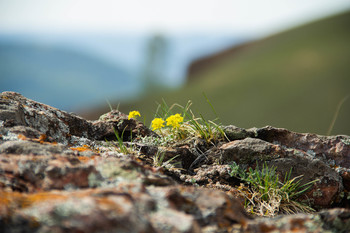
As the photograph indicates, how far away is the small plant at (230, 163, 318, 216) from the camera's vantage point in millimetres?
3422

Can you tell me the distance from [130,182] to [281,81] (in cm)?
3106

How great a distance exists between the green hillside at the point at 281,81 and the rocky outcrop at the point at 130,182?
18831 mm

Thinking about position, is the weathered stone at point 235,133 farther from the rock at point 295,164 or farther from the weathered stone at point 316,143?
the rock at point 295,164

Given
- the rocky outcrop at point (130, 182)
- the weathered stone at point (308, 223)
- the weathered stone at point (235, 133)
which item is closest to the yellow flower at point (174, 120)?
the rocky outcrop at point (130, 182)

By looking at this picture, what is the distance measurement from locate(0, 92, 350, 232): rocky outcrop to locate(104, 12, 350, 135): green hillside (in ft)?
61.8

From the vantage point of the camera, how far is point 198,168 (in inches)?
150

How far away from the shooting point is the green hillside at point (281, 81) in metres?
25.5

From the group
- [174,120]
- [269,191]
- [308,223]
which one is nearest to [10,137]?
[174,120]

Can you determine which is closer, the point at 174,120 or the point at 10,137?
the point at 10,137

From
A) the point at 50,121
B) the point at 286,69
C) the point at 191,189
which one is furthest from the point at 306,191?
the point at 286,69

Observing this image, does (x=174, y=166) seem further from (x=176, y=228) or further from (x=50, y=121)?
(x=176, y=228)

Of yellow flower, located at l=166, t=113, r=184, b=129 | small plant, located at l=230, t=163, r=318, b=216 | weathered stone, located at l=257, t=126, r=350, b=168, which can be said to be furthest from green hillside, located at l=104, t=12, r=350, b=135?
small plant, located at l=230, t=163, r=318, b=216

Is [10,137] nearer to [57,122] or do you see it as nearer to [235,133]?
[57,122]

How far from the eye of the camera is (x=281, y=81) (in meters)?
30.8
